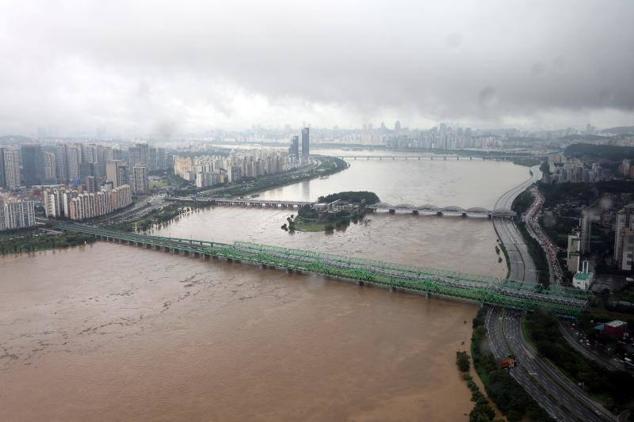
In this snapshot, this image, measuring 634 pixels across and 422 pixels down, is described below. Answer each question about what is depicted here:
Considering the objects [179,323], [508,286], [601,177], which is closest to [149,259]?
[179,323]

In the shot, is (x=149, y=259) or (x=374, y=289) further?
(x=149, y=259)

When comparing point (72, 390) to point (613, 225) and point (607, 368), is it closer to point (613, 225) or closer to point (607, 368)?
point (607, 368)

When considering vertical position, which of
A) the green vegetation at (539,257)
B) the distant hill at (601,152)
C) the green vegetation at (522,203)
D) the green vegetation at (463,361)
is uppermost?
the distant hill at (601,152)

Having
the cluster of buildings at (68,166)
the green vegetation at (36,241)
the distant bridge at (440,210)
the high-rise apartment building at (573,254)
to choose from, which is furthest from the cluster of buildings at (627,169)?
the cluster of buildings at (68,166)

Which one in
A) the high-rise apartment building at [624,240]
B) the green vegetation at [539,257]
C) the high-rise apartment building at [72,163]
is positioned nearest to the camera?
the green vegetation at [539,257]

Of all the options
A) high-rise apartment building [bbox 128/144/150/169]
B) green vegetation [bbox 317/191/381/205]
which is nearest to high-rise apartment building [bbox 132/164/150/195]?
high-rise apartment building [bbox 128/144/150/169]

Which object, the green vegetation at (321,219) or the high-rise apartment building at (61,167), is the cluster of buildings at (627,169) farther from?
the high-rise apartment building at (61,167)

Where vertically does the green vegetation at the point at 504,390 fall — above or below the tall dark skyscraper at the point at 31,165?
below

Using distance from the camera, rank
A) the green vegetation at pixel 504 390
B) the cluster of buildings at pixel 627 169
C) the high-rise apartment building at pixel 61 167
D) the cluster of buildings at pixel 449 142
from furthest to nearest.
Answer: the cluster of buildings at pixel 449 142
the high-rise apartment building at pixel 61 167
the cluster of buildings at pixel 627 169
the green vegetation at pixel 504 390
